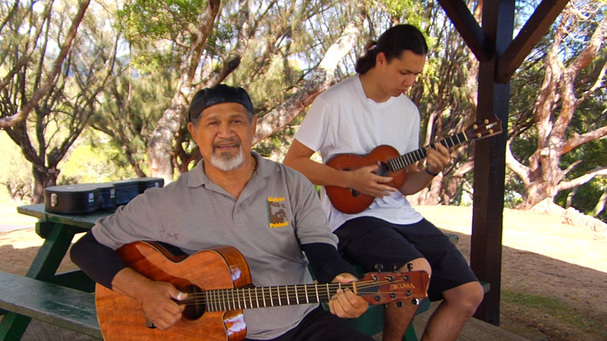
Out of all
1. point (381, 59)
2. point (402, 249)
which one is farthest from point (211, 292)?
point (381, 59)

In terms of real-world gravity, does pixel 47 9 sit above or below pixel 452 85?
above

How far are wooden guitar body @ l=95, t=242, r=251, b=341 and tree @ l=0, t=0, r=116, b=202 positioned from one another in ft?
39.6

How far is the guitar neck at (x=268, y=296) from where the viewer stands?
5.86 feet

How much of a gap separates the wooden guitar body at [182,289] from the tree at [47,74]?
12078 mm

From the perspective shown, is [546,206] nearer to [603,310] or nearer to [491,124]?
[603,310]

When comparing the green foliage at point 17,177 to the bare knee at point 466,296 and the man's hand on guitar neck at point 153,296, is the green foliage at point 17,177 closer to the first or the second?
the man's hand on guitar neck at point 153,296

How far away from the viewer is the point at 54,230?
3.50m

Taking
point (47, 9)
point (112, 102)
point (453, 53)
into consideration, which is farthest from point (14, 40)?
point (453, 53)

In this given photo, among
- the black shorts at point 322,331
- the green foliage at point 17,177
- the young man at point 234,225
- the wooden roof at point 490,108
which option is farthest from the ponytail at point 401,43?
the green foliage at point 17,177

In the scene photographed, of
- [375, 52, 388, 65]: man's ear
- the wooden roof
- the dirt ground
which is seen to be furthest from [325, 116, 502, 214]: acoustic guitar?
the dirt ground

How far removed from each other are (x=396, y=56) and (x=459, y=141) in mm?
589

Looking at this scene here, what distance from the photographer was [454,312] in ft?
8.32

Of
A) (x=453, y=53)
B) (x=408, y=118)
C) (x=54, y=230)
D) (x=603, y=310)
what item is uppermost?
(x=453, y=53)

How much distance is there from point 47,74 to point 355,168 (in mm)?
16428
